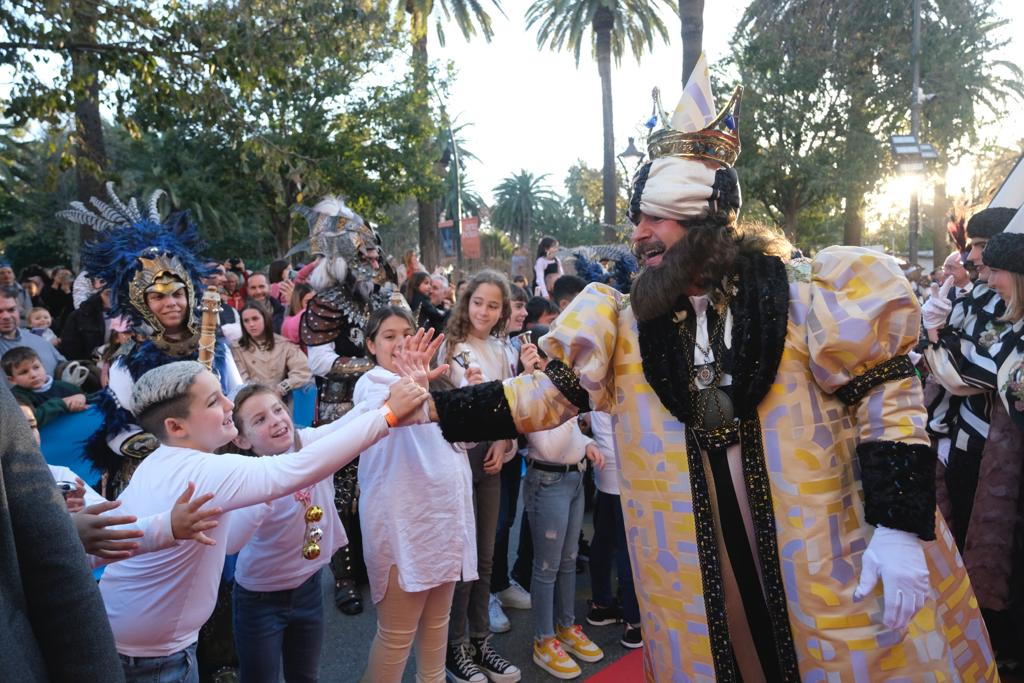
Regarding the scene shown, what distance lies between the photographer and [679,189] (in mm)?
2297

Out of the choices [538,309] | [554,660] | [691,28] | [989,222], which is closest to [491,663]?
[554,660]

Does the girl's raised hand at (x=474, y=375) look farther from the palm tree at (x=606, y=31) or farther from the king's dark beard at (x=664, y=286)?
the palm tree at (x=606, y=31)

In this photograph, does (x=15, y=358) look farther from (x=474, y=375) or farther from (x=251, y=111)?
(x=251, y=111)

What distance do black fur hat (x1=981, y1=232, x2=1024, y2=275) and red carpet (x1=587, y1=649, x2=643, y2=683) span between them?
105 inches

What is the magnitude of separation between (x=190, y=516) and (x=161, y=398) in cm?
64

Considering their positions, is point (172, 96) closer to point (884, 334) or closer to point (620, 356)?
point (620, 356)

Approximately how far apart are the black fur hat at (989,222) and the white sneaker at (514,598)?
3460 millimetres

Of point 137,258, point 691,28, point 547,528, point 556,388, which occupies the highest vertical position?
point 691,28

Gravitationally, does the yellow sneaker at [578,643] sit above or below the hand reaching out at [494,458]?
below

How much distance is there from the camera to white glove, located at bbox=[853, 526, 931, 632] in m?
1.90

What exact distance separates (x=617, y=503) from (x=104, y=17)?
19.4 ft

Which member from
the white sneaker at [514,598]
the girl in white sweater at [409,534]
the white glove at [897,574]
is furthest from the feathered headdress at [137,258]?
the white glove at [897,574]

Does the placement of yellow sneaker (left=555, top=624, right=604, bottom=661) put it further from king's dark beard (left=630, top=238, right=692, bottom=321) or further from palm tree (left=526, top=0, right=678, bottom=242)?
palm tree (left=526, top=0, right=678, bottom=242)

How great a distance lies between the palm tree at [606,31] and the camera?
932 inches
